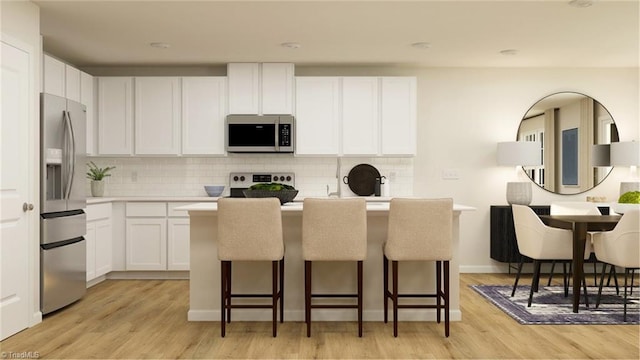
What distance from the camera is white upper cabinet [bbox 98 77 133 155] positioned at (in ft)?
20.2

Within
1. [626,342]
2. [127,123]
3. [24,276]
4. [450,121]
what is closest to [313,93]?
[450,121]

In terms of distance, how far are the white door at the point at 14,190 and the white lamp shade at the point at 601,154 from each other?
6027mm

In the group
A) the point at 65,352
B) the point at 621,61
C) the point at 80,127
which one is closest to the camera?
the point at 65,352

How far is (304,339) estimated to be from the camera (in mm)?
3709

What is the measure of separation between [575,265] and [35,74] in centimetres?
450

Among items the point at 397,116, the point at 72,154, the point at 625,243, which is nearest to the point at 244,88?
the point at 397,116

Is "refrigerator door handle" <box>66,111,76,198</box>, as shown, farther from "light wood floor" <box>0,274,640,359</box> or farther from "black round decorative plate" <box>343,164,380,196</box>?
"black round decorative plate" <box>343,164,380,196</box>

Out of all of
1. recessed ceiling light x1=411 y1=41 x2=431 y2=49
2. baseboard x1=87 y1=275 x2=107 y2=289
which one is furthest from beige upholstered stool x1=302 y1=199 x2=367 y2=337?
baseboard x1=87 y1=275 x2=107 y2=289

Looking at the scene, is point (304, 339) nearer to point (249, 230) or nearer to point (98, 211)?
point (249, 230)

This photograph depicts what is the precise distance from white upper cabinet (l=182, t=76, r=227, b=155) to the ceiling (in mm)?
274

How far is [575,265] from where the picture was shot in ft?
14.2

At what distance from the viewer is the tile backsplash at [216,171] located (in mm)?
6504

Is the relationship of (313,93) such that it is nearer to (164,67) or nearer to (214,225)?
(164,67)

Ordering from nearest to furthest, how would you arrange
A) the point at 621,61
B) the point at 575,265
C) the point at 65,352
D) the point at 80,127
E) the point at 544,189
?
the point at 65,352 → the point at 575,265 → the point at 80,127 → the point at 621,61 → the point at 544,189
